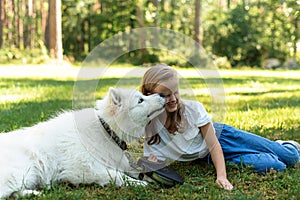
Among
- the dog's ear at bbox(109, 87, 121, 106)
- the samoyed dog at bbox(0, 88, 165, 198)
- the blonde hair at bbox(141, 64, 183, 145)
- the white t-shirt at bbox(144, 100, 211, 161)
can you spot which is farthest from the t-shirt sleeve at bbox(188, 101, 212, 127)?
the dog's ear at bbox(109, 87, 121, 106)

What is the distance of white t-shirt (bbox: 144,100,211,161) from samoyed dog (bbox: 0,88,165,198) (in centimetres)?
37

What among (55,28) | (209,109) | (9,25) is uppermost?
(209,109)

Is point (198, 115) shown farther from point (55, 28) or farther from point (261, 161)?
point (55, 28)

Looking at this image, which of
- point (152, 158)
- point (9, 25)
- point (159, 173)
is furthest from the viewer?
point (9, 25)

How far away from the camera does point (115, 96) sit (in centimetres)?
335

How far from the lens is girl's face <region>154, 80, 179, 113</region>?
358 centimetres

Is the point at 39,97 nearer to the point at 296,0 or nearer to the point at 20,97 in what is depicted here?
the point at 20,97

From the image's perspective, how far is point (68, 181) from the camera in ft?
11.2

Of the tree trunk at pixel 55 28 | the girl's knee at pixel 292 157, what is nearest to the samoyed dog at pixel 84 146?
the girl's knee at pixel 292 157

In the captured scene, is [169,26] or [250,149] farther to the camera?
[169,26]

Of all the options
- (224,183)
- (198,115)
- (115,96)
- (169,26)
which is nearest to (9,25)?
(169,26)

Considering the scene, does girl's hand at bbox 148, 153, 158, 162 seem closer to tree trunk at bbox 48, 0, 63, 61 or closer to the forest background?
tree trunk at bbox 48, 0, 63, 61

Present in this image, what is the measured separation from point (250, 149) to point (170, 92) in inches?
39.5

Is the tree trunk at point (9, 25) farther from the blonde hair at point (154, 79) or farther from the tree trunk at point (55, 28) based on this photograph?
the blonde hair at point (154, 79)
